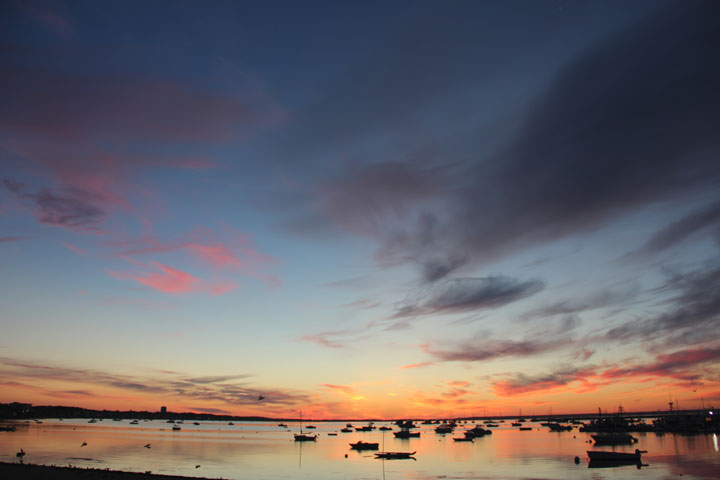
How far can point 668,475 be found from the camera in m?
69.7

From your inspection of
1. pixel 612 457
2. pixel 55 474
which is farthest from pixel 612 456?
pixel 55 474

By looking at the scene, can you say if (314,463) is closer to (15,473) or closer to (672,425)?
(15,473)

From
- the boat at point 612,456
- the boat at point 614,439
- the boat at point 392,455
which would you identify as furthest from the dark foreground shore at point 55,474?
the boat at point 614,439

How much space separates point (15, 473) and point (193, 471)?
25.1 metres

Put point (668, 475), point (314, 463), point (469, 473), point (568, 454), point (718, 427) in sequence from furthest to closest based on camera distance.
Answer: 1. point (718, 427)
2. point (568, 454)
3. point (314, 463)
4. point (469, 473)
5. point (668, 475)

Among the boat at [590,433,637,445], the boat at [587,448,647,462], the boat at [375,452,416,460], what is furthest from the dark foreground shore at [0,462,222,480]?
the boat at [590,433,637,445]

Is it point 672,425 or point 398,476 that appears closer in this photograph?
point 398,476

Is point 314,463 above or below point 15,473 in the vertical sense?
below

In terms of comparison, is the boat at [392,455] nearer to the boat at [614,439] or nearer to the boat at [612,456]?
the boat at [612,456]

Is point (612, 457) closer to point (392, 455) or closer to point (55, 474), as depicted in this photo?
point (392, 455)

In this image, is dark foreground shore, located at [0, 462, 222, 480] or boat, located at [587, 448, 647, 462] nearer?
dark foreground shore, located at [0, 462, 222, 480]

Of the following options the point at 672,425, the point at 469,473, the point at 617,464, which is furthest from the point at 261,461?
the point at 672,425

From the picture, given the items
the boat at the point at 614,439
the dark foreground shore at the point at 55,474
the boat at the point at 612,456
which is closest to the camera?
the dark foreground shore at the point at 55,474

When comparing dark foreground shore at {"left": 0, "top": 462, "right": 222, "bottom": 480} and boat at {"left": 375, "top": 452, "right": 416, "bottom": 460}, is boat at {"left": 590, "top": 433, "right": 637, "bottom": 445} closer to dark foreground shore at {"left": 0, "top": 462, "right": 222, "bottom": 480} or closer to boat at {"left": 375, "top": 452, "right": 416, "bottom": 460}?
boat at {"left": 375, "top": 452, "right": 416, "bottom": 460}
